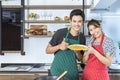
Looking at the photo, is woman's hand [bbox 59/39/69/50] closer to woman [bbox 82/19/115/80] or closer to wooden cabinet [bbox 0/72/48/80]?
woman [bbox 82/19/115/80]

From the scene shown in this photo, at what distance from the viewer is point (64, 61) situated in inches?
74.2

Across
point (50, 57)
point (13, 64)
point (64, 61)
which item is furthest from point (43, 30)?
point (64, 61)

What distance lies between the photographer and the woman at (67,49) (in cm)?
182

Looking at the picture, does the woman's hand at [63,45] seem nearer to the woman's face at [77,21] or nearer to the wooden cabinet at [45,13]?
the woman's face at [77,21]

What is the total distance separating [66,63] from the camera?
6.14 feet

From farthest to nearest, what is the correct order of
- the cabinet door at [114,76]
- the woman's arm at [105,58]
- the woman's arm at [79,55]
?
the cabinet door at [114,76]
the woman's arm at [79,55]
the woman's arm at [105,58]

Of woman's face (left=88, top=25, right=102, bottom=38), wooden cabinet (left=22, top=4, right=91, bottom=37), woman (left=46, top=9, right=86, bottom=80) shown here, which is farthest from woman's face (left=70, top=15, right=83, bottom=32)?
wooden cabinet (left=22, top=4, right=91, bottom=37)

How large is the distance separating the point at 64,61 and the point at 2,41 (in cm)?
165

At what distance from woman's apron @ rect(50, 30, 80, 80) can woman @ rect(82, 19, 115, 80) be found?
0.10 meters

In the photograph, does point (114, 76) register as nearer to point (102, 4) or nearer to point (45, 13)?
point (102, 4)

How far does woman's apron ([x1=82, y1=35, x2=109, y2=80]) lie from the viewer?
1.83 metres

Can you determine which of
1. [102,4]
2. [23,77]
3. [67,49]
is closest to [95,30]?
[67,49]

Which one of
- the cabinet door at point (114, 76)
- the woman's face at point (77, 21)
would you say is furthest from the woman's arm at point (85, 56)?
the cabinet door at point (114, 76)

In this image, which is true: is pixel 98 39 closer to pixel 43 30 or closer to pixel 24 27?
pixel 43 30
